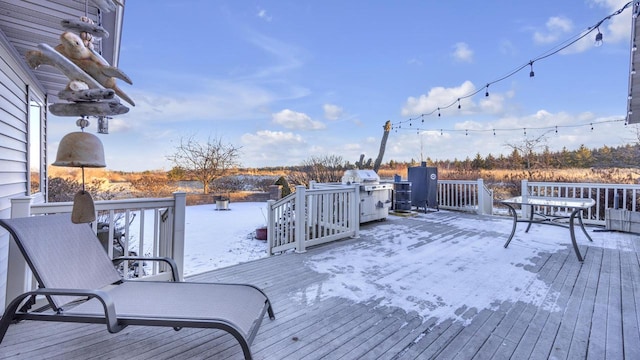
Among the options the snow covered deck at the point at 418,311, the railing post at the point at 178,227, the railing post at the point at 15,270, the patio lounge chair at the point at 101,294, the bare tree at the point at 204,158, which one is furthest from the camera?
the bare tree at the point at 204,158

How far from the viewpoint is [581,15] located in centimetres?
588

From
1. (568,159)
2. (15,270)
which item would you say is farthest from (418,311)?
(568,159)

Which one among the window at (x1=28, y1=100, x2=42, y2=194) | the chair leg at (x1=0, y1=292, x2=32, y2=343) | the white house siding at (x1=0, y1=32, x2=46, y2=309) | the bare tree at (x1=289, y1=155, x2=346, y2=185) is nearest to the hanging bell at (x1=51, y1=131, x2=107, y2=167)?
the chair leg at (x1=0, y1=292, x2=32, y2=343)

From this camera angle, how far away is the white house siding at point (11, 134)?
8.46ft

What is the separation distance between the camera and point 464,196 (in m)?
8.01

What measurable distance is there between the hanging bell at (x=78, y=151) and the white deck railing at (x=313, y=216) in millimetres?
2847

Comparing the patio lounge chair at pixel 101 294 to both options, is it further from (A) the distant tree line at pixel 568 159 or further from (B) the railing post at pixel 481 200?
(A) the distant tree line at pixel 568 159

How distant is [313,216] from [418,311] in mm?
2478

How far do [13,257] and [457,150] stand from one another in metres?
13.2

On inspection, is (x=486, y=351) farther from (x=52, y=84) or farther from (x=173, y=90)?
(x=173, y=90)

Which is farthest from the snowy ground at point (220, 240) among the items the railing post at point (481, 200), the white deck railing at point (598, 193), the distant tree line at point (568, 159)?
the distant tree line at point (568, 159)

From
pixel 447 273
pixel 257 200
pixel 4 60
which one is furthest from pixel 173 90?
pixel 447 273

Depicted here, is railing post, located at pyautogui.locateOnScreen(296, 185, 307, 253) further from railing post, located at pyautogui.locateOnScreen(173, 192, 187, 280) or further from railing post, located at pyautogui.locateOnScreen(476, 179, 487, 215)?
railing post, located at pyautogui.locateOnScreen(476, 179, 487, 215)

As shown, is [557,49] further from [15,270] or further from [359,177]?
[15,270]
